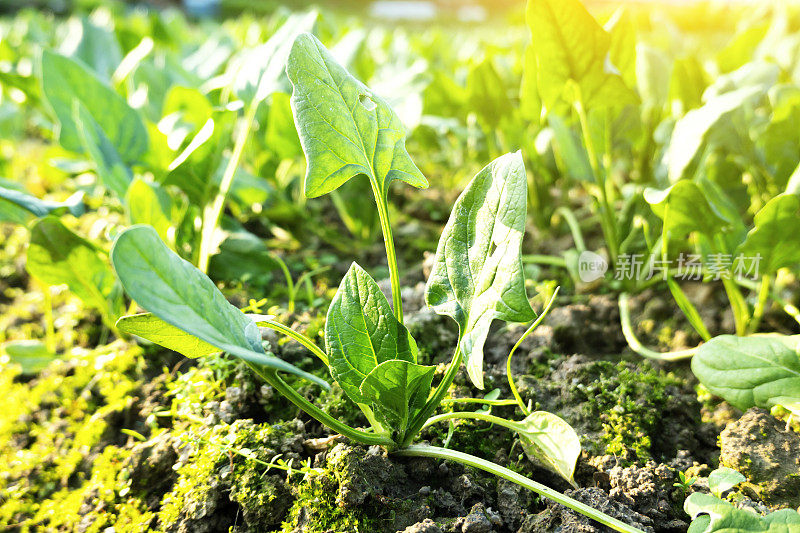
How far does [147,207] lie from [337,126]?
606 mm

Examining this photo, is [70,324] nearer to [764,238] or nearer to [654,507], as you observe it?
[654,507]

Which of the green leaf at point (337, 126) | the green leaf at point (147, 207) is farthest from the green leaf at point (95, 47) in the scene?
the green leaf at point (337, 126)

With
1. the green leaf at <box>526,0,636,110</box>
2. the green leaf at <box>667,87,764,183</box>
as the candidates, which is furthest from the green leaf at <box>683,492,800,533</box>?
the green leaf at <box>526,0,636,110</box>

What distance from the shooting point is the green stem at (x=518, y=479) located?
0.83 metres

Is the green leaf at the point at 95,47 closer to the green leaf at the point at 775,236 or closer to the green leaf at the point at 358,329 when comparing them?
the green leaf at the point at 358,329

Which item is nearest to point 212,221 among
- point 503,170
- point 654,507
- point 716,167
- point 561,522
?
point 503,170

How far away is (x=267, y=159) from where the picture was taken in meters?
1.79

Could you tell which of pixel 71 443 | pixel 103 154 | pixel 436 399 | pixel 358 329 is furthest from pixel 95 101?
pixel 436 399

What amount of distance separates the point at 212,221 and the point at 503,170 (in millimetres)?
800

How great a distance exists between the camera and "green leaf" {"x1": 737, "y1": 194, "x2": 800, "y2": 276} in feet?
3.64

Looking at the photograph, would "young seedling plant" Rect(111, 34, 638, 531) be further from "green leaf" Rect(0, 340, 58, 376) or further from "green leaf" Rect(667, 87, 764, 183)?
"green leaf" Rect(0, 340, 58, 376)

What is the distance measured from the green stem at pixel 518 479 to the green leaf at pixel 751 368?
13.8 inches

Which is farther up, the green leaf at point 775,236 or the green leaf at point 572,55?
the green leaf at point 572,55

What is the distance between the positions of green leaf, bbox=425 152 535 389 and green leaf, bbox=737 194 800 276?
56 centimetres
